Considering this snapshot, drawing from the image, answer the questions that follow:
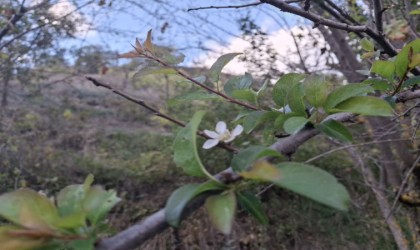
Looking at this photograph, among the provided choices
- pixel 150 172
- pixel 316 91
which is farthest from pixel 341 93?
Result: pixel 150 172

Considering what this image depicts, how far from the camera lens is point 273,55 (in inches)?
118

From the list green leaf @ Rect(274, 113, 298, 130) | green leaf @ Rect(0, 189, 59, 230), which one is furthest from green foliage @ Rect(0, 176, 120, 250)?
green leaf @ Rect(274, 113, 298, 130)

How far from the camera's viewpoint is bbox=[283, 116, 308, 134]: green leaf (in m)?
0.43

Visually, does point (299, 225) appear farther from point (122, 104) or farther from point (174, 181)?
point (122, 104)

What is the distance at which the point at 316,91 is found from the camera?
1.63 feet

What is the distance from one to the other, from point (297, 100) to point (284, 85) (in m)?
0.06

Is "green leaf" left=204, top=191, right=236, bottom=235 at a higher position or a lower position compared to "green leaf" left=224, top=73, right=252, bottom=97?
lower

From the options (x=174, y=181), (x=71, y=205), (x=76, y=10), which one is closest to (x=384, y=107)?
(x=71, y=205)

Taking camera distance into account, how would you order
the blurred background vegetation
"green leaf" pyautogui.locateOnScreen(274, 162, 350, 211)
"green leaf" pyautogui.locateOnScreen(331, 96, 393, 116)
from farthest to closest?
1. the blurred background vegetation
2. "green leaf" pyautogui.locateOnScreen(331, 96, 393, 116)
3. "green leaf" pyautogui.locateOnScreen(274, 162, 350, 211)

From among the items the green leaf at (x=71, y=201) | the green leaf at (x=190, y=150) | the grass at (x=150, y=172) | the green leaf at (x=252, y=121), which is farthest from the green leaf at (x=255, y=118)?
the grass at (x=150, y=172)

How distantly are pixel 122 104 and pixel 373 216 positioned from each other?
4.02m

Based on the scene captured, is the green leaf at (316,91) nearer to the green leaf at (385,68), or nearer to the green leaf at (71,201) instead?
the green leaf at (385,68)

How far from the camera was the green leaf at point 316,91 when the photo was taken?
1.62 ft

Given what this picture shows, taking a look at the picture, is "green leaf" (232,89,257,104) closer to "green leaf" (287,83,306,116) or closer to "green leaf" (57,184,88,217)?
"green leaf" (287,83,306,116)
